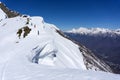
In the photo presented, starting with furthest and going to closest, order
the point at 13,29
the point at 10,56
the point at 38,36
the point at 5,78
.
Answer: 1. the point at 13,29
2. the point at 38,36
3. the point at 10,56
4. the point at 5,78

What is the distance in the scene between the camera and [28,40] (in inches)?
2024

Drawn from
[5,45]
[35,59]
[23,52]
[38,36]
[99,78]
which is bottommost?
[99,78]

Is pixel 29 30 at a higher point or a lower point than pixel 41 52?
A: higher

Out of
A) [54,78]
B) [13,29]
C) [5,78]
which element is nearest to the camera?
[54,78]

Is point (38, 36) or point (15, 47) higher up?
point (38, 36)

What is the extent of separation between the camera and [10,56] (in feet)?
132

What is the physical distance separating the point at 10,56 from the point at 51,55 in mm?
9095

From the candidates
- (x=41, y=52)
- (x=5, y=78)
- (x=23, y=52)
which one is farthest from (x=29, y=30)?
(x=5, y=78)

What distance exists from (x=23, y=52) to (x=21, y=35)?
1239cm

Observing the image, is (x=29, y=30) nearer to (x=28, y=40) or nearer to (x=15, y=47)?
(x=28, y=40)

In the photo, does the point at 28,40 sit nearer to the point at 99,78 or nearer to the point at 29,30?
the point at 29,30

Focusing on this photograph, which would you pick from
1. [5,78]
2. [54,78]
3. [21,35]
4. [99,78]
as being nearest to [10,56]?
[21,35]

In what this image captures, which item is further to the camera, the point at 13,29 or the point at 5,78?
the point at 13,29

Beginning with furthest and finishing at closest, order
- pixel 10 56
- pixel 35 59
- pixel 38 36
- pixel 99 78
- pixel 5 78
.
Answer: pixel 38 36
pixel 10 56
pixel 35 59
pixel 5 78
pixel 99 78
